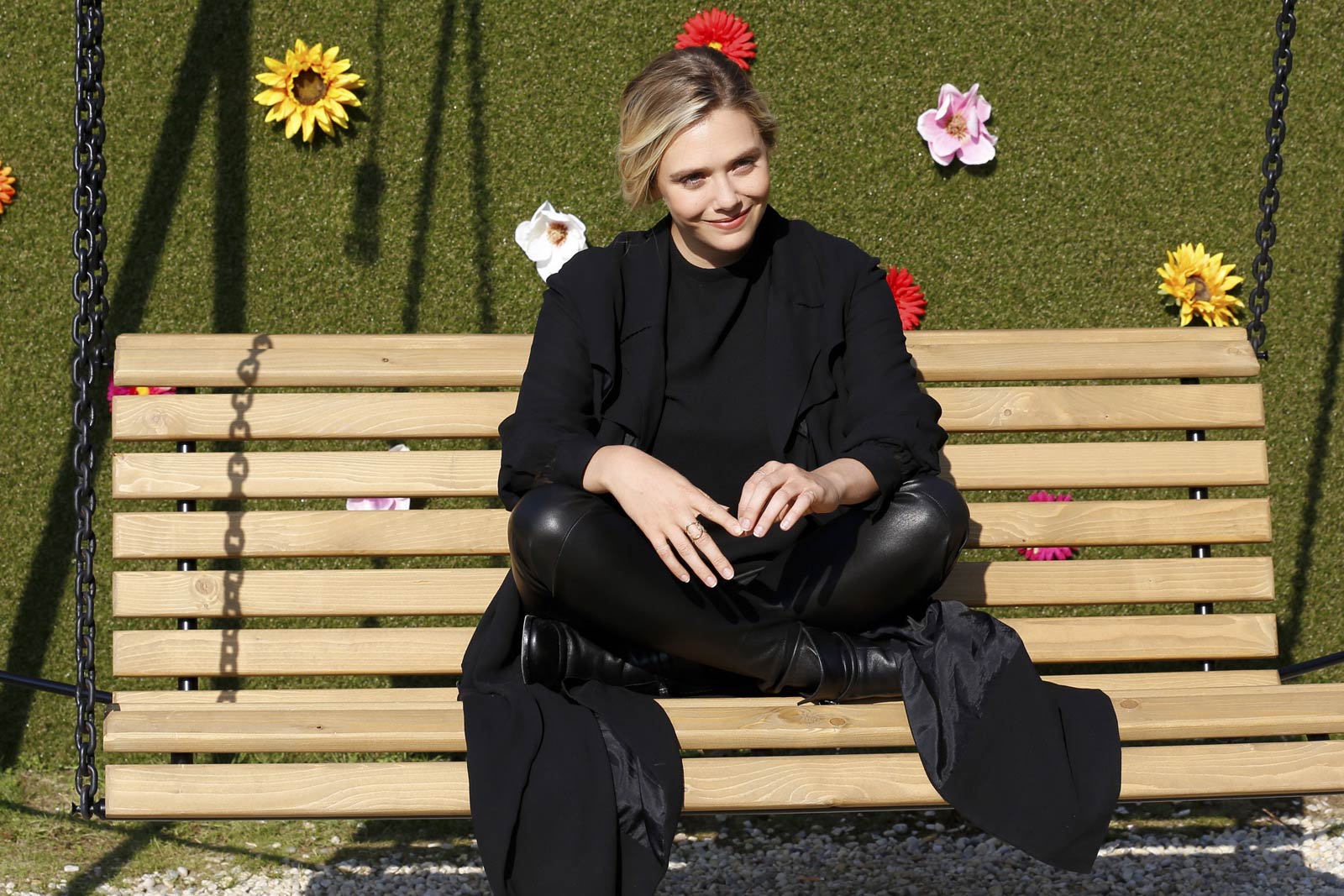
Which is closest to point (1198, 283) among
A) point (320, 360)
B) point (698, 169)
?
point (698, 169)

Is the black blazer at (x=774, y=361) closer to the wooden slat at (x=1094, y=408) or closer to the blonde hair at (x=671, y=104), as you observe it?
the blonde hair at (x=671, y=104)

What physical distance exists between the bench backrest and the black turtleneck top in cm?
55

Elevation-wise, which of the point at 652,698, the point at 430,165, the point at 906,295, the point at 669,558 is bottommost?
the point at 652,698

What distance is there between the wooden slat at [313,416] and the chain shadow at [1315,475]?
8.18 feet

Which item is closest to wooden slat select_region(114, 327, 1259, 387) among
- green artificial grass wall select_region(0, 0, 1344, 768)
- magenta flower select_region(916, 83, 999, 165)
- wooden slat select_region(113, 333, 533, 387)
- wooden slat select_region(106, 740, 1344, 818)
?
wooden slat select_region(113, 333, 533, 387)

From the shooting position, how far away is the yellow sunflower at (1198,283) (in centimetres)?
407

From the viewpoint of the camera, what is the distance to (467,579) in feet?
10.5

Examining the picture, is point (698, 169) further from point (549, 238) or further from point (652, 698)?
point (549, 238)

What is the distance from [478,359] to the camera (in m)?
3.23

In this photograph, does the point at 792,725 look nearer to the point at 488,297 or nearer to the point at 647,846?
the point at 647,846

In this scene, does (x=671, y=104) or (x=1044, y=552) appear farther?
(x=1044, y=552)

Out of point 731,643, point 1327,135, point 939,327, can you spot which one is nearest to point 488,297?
point 939,327

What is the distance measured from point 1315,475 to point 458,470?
2.60 m

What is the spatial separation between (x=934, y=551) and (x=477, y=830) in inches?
36.5
